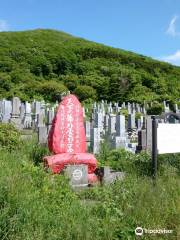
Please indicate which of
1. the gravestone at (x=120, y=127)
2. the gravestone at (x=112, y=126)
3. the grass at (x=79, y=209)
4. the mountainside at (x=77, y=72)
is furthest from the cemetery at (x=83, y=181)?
the mountainside at (x=77, y=72)

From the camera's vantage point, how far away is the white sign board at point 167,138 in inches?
268

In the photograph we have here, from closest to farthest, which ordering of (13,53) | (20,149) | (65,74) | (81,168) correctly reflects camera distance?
1. (81,168)
2. (20,149)
3. (65,74)
4. (13,53)

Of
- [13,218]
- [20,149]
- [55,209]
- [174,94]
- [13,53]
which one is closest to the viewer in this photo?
[13,218]

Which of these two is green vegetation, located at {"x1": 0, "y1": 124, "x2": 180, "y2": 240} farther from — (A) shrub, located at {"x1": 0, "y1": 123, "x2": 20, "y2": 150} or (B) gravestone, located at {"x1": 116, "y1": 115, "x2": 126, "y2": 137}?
(B) gravestone, located at {"x1": 116, "y1": 115, "x2": 126, "y2": 137}

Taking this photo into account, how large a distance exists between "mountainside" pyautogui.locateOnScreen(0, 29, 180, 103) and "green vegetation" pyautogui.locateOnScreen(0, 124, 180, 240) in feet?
83.0

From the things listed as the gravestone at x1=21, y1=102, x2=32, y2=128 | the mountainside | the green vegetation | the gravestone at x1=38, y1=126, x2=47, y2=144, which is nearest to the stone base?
the green vegetation

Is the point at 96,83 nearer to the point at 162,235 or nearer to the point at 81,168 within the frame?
the point at 81,168

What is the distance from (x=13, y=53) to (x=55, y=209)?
43377 millimetres

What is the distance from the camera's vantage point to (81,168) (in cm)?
764

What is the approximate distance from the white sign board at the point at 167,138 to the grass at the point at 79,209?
0.58 meters

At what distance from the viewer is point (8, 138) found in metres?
9.79

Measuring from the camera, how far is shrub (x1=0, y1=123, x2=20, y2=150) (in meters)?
9.60

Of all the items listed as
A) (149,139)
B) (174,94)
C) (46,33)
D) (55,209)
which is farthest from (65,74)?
(55,209)

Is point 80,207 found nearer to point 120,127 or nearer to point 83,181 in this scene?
point 83,181
